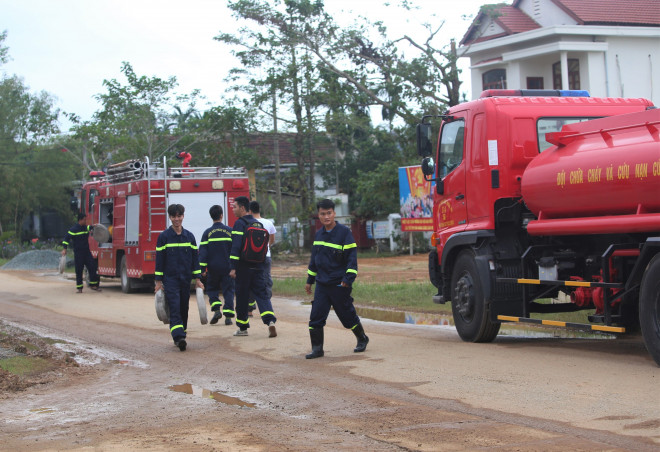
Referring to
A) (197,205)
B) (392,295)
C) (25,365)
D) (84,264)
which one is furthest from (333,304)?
(84,264)

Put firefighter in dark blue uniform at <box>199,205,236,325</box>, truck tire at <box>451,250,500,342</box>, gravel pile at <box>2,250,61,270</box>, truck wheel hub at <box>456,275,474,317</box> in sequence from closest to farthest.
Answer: truck tire at <box>451,250,500,342</box> < truck wheel hub at <box>456,275,474,317</box> < firefighter in dark blue uniform at <box>199,205,236,325</box> < gravel pile at <box>2,250,61,270</box>

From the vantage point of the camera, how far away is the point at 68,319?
1545 centimetres

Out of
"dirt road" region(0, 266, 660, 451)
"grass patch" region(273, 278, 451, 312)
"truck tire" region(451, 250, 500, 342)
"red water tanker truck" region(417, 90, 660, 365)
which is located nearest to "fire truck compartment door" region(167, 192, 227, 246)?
"grass patch" region(273, 278, 451, 312)

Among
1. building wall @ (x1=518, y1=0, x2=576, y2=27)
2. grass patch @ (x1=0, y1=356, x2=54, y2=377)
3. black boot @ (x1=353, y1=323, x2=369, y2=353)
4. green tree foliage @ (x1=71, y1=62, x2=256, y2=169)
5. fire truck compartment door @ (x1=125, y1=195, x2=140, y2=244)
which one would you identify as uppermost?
building wall @ (x1=518, y1=0, x2=576, y2=27)

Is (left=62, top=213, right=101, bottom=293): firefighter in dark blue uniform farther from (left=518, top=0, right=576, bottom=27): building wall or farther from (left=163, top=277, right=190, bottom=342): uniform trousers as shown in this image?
(left=518, top=0, right=576, bottom=27): building wall

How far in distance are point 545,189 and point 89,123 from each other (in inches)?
1111

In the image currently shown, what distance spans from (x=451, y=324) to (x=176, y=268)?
190 inches

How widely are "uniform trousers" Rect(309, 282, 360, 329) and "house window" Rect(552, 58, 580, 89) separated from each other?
1022 inches

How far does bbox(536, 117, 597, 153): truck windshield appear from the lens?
10469 millimetres

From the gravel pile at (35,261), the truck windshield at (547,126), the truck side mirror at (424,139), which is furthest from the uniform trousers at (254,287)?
the gravel pile at (35,261)

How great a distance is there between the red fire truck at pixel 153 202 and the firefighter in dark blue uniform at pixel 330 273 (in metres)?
9.61

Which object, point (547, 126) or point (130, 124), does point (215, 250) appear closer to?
point (547, 126)

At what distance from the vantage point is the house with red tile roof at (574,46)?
3262 centimetres

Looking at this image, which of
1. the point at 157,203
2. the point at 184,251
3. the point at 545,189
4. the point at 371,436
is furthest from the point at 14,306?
the point at 371,436
